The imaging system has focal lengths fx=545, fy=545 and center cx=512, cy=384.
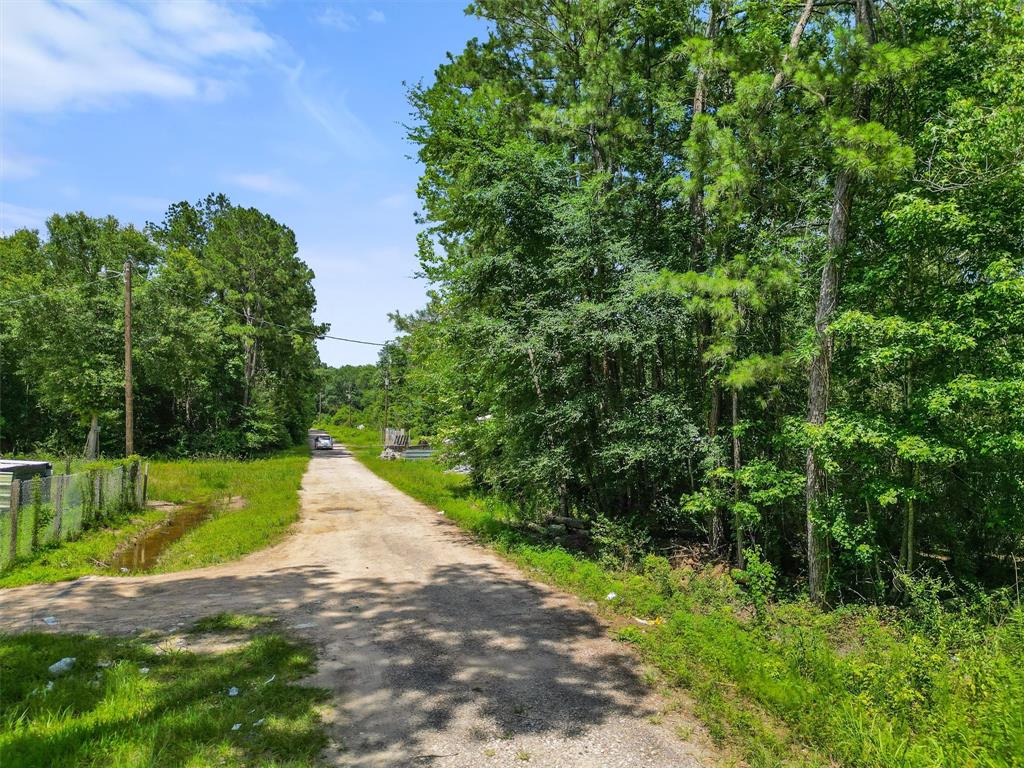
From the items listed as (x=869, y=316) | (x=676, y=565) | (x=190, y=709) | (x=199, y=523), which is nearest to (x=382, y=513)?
(x=199, y=523)

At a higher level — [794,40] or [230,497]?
[794,40]

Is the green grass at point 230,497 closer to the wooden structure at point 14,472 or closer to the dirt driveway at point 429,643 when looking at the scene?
the dirt driveway at point 429,643

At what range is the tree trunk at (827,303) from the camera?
791 centimetres

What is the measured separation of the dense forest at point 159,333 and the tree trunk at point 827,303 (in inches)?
851

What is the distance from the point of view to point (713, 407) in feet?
33.2

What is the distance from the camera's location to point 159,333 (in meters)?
26.8

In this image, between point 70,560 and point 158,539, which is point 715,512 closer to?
point 70,560

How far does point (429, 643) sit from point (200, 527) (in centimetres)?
1041

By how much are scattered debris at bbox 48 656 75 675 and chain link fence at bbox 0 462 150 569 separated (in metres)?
5.47

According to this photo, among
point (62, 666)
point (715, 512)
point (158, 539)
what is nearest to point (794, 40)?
point (715, 512)

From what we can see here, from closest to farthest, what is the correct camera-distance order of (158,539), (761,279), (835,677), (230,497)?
1. (835,677)
2. (761,279)
3. (158,539)
4. (230,497)

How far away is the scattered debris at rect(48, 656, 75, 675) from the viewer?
485 cm

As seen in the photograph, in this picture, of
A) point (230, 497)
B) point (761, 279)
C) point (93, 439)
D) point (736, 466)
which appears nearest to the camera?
point (761, 279)

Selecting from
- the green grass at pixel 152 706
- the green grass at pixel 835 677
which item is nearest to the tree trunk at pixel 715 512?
the green grass at pixel 835 677
